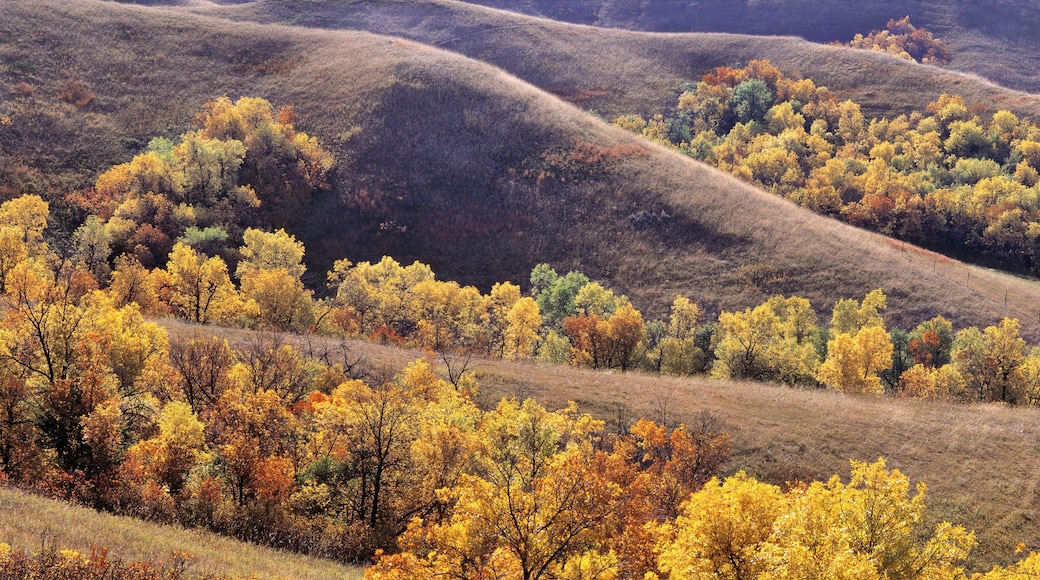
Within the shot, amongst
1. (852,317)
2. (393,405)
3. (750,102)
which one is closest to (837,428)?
(393,405)

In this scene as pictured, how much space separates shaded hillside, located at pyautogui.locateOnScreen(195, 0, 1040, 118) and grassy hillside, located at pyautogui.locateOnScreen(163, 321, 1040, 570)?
93.6m

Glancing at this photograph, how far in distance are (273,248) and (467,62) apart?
58.4 metres

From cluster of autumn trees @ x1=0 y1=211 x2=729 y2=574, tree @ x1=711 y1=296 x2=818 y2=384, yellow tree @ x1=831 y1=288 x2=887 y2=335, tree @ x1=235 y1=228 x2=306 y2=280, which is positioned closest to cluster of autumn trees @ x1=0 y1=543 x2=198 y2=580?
cluster of autumn trees @ x1=0 y1=211 x2=729 y2=574

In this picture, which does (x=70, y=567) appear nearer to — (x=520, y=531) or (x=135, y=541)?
(x=135, y=541)

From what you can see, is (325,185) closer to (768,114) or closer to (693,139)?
(693,139)

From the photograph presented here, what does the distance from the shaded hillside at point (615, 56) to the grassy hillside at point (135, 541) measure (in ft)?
388

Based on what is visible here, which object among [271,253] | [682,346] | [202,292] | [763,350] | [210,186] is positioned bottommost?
[682,346]

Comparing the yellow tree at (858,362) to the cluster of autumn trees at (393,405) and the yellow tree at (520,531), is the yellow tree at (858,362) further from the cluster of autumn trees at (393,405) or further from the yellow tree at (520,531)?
the yellow tree at (520,531)

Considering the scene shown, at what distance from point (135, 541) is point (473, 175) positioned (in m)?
79.1

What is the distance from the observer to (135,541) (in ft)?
70.8

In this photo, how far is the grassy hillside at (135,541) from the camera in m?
19.5

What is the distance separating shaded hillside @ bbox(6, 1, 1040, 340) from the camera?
3189 inches

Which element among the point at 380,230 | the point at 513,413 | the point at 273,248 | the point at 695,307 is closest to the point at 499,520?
the point at 513,413

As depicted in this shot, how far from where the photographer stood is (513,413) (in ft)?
128
